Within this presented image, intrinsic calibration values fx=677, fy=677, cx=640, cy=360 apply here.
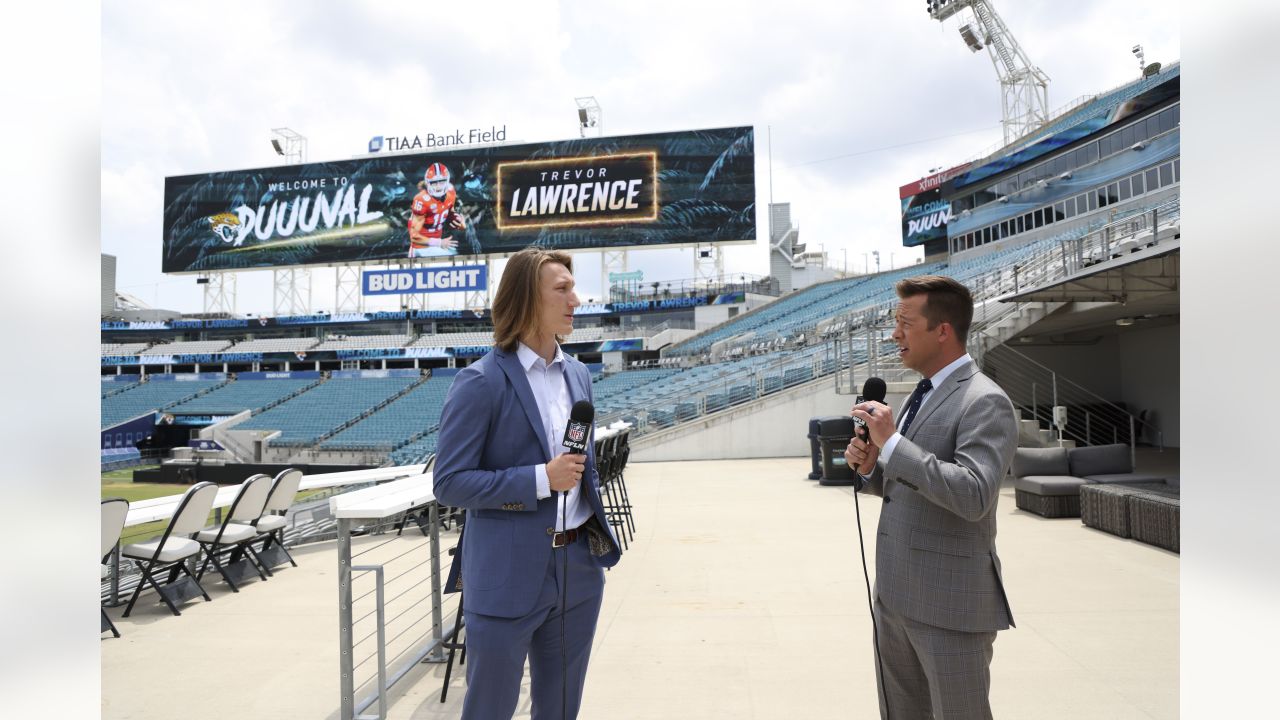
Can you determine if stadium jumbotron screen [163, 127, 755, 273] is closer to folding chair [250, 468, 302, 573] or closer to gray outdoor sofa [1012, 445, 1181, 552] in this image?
gray outdoor sofa [1012, 445, 1181, 552]

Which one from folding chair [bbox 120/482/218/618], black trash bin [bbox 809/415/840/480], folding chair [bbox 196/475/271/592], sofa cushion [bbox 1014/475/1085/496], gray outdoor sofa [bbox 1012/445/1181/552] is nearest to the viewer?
folding chair [bbox 120/482/218/618]

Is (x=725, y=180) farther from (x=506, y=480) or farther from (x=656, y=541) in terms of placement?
(x=506, y=480)

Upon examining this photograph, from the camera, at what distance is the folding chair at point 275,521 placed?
574 cm

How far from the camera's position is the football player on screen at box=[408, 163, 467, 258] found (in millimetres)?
33812

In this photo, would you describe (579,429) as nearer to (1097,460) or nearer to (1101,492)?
(1101,492)

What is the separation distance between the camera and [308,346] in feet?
140

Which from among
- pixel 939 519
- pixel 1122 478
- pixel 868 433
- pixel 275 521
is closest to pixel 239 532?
pixel 275 521

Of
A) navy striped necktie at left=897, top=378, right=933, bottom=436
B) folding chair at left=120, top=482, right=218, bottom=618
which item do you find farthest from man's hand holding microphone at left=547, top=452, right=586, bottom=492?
folding chair at left=120, top=482, right=218, bottom=618

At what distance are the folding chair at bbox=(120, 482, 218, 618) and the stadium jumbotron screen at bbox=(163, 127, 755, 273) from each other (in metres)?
27.9

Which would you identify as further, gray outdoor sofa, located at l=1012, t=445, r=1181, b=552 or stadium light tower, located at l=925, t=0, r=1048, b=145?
stadium light tower, located at l=925, t=0, r=1048, b=145

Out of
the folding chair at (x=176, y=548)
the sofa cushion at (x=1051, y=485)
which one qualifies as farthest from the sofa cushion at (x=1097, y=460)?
the folding chair at (x=176, y=548)

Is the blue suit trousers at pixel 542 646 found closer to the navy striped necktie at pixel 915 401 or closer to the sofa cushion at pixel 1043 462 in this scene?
the navy striped necktie at pixel 915 401
